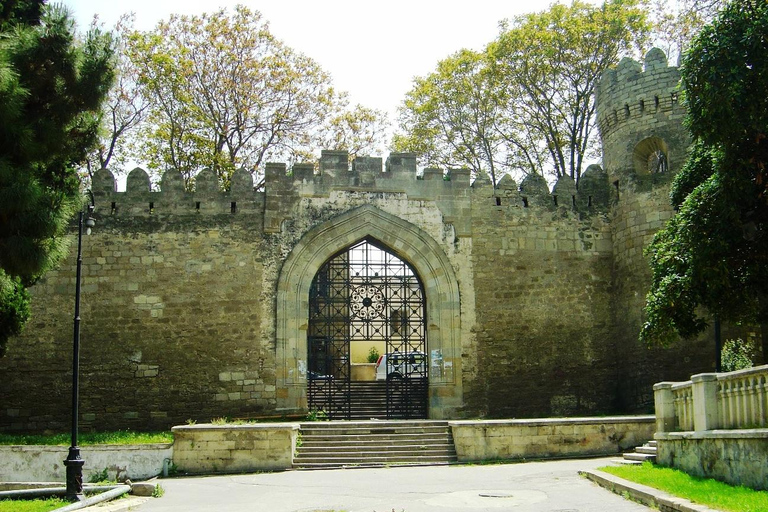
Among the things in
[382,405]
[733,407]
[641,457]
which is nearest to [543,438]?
[641,457]

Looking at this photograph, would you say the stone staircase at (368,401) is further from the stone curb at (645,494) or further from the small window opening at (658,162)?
the small window opening at (658,162)

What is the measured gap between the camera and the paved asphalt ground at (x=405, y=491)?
870 cm

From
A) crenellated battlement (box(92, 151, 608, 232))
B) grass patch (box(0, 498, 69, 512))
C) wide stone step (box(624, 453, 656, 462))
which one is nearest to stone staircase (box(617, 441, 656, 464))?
wide stone step (box(624, 453, 656, 462))

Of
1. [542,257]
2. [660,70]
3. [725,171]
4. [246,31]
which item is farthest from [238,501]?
[246,31]

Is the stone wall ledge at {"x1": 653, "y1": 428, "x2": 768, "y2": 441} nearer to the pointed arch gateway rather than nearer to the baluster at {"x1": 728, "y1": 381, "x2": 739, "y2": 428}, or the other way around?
the baluster at {"x1": 728, "y1": 381, "x2": 739, "y2": 428}

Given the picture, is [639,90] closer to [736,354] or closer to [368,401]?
[736,354]

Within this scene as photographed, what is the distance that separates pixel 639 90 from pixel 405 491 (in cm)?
1089

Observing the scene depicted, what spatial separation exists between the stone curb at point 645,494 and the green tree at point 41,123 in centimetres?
704

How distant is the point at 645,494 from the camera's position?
8.41 metres

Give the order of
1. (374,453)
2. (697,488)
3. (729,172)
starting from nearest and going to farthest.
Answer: (697,488)
(729,172)
(374,453)


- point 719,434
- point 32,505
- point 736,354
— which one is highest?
point 736,354

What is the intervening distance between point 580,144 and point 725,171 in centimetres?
1327

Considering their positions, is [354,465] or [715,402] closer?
[715,402]

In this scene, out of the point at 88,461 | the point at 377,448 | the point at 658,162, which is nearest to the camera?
the point at 88,461
